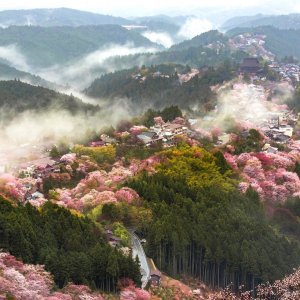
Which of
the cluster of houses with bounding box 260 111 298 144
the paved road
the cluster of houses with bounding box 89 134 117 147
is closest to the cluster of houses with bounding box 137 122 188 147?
the cluster of houses with bounding box 89 134 117 147

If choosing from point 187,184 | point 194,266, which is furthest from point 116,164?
point 194,266

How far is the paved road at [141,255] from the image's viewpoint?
35575 mm

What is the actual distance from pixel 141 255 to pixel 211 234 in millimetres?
5923

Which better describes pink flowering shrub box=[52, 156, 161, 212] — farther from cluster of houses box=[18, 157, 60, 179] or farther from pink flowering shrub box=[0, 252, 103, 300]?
pink flowering shrub box=[0, 252, 103, 300]

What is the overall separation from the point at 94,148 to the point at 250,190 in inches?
907

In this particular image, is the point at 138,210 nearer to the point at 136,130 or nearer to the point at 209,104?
the point at 136,130

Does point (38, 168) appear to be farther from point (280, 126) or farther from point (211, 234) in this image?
point (280, 126)

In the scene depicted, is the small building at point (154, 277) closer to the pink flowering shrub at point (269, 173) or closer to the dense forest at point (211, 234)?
the dense forest at point (211, 234)

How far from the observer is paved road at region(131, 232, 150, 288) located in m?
35.6

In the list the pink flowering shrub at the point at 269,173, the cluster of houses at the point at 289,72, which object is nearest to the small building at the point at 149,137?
the pink flowering shrub at the point at 269,173

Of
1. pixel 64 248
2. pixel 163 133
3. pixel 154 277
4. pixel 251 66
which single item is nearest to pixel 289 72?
pixel 251 66

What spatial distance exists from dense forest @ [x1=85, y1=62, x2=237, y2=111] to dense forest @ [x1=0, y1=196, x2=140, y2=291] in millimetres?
66746

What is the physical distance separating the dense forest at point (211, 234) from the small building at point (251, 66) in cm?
7841

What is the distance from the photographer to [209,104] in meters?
99.9
